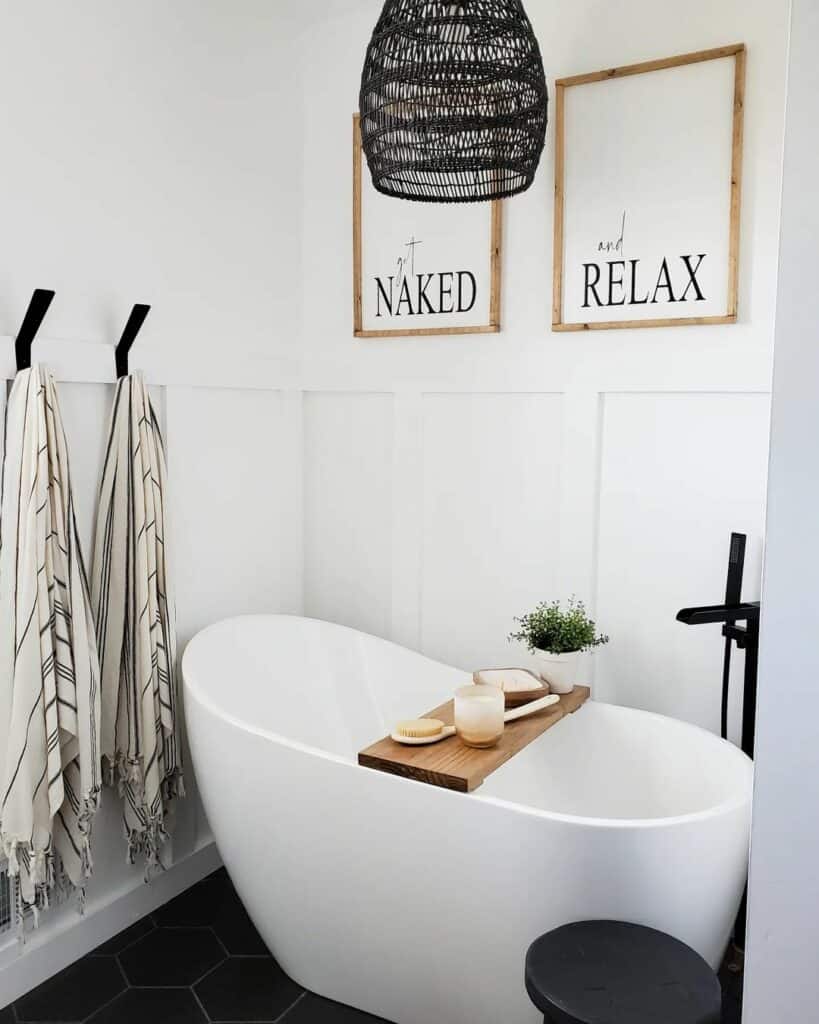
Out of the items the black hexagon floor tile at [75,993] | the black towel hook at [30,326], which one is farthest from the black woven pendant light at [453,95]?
the black hexagon floor tile at [75,993]

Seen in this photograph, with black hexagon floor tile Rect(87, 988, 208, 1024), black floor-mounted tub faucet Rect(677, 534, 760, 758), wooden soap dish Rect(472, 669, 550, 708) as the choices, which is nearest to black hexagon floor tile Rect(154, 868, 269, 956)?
black hexagon floor tile Rect(87, 988, 208, 1024)

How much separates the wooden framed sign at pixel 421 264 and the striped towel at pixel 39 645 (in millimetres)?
1112

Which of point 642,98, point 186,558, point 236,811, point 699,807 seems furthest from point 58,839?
point 642,98

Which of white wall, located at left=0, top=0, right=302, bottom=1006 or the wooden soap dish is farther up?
white wall, located at left=0, top=0, right=302, bottom=1006

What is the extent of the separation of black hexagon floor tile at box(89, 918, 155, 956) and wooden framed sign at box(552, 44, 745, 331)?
1.95 meters

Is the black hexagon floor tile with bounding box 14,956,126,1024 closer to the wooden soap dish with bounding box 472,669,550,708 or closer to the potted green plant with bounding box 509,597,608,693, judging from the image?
the wooden soap dish with bounding box 472,669,550,708

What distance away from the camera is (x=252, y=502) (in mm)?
2873

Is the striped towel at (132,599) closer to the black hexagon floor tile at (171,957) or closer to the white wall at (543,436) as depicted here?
the black hexagon floor tile at (171,957)

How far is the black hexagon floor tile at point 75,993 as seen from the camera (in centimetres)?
213

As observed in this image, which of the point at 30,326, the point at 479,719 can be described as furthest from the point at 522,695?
the point at 30,326

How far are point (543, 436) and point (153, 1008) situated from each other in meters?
1.73

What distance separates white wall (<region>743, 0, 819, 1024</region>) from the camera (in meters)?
0.88

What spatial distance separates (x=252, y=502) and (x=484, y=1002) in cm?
155

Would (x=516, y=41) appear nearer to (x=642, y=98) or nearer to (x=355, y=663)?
(x=642, y=98)
